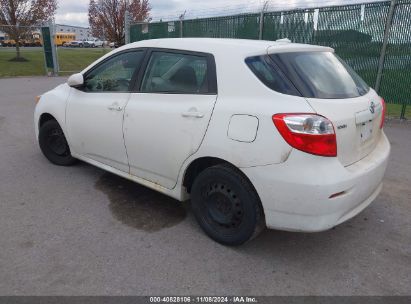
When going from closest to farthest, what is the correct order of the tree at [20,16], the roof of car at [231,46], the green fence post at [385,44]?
the roof of car at [231,46]
the green fence post at [385,44]
the tree at [20,16]

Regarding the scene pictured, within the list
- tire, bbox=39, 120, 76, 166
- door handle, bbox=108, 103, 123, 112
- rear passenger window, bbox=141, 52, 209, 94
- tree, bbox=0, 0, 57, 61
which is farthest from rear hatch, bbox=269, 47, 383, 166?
tree, bbox=0, 0, 57, 61

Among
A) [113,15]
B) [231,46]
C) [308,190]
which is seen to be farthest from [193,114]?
[113,15]

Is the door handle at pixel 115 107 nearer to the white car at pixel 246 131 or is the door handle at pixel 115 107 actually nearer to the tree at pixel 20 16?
the white car at pixel 246 131

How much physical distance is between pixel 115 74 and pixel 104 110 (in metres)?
0.43

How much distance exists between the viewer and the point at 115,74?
13.2 feet

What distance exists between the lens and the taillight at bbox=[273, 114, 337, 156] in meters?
2.58

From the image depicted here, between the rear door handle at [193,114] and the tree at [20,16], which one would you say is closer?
the rear door handle at [193,114]

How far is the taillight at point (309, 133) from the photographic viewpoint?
2.58 m

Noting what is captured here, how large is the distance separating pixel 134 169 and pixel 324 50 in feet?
7.23

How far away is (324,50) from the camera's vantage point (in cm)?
343

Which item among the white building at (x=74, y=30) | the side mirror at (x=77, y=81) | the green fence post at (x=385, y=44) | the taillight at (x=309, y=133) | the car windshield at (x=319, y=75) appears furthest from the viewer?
the white building at (x=74, y=30)

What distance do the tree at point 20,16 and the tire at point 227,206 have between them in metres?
22.3

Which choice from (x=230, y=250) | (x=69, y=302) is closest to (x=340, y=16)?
(x=230, y=250)

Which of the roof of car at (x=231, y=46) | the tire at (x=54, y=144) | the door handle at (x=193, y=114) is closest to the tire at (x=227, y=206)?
the door handle at (x=193, y=114)
